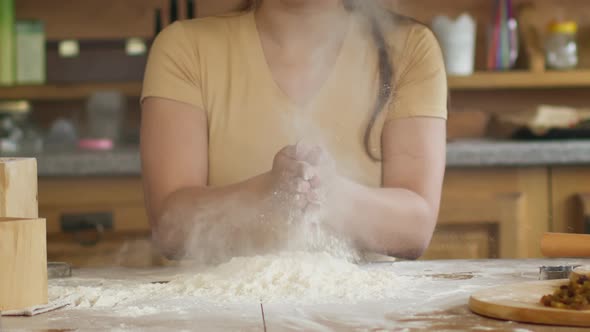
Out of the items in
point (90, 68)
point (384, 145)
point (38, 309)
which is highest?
point (90, 68)

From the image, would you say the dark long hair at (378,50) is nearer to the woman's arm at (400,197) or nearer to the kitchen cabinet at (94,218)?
the woman's arm at (400,197)

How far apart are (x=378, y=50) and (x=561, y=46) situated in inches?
48.5

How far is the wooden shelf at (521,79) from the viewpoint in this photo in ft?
8.67

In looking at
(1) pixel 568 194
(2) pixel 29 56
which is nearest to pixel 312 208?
(1) pixel 568 194

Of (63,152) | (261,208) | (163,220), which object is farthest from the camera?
(63,152)

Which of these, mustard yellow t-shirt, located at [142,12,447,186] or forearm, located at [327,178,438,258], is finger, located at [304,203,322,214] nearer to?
forearm, located at [327,178,438,258]

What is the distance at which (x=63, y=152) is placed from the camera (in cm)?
237

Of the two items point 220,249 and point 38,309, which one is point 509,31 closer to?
point 220,249

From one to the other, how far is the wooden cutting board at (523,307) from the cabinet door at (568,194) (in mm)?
1393

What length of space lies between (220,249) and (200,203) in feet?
0.25

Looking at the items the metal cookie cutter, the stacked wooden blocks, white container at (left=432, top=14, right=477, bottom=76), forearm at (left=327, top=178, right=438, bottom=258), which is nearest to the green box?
white container at (left=432, top=14, right=477, bottom=76)

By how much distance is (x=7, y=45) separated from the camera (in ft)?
8.82

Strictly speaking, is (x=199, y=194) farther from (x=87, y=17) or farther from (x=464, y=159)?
(x=87, y=17)

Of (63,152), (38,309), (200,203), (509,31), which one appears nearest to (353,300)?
(38,309)
